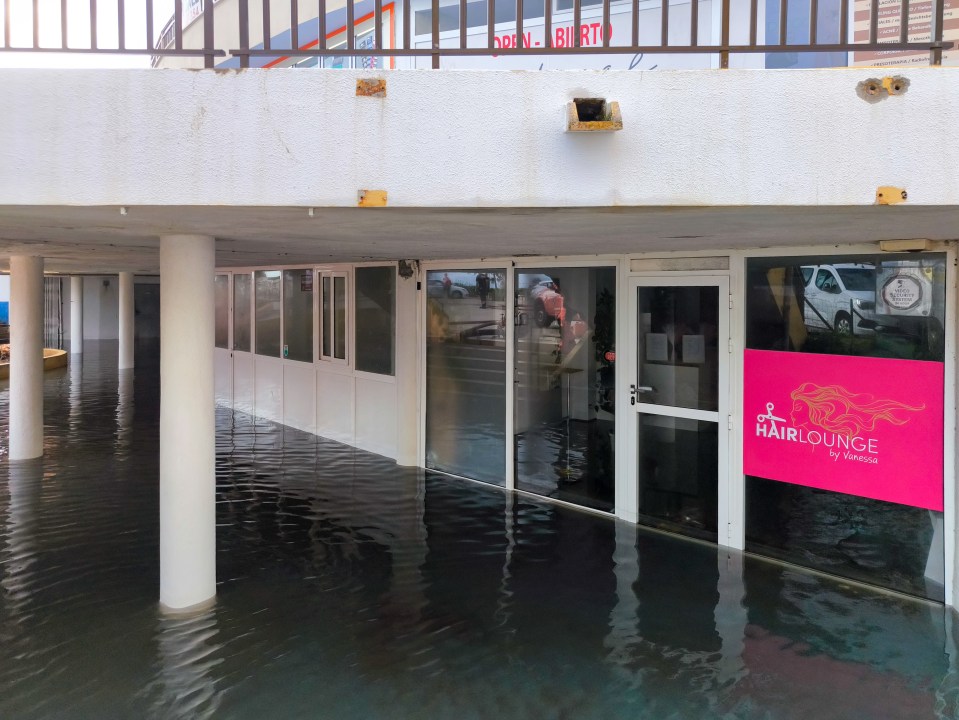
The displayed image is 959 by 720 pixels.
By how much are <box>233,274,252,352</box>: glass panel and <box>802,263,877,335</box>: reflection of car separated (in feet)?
29.6

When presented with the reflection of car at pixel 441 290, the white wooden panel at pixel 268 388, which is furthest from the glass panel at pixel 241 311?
the reflection of car at pixel 441 290

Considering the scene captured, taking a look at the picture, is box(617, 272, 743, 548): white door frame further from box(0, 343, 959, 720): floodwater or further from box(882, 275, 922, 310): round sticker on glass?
box(882, 275, 922, 310): round sticker on glass

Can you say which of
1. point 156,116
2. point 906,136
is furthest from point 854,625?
point 156,116

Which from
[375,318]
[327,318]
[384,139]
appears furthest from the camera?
[327,318]

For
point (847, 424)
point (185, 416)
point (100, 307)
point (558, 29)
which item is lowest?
point (847, 424)

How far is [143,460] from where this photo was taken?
28.9ft

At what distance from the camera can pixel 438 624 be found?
4508mm

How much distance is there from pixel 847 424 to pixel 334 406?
21.6 feet

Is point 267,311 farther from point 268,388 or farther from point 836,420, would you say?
point 836,420

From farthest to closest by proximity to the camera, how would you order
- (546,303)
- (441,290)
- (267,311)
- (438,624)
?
(267,311) → (441,290) → (546,303) → (438,624)

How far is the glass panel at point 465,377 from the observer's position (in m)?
7.67

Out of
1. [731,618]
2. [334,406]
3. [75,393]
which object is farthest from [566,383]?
[75,393]

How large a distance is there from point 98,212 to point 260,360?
27.2ft

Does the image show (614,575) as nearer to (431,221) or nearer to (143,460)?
(431,221)
